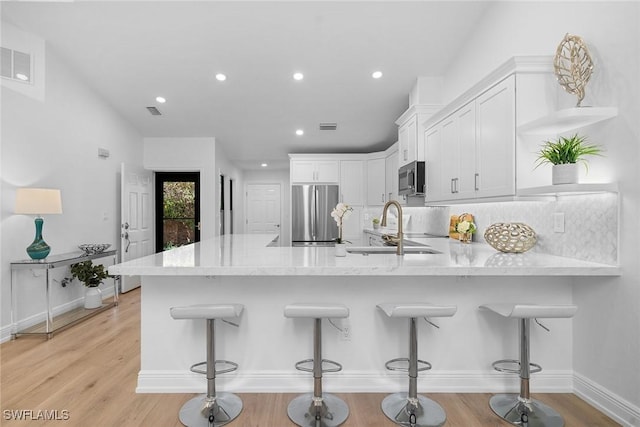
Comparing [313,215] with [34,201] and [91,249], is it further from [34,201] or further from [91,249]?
[34,201]

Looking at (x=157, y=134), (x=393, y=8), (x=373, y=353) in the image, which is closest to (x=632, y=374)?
(x=373, y=353)

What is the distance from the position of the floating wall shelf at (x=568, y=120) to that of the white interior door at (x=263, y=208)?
7715mm

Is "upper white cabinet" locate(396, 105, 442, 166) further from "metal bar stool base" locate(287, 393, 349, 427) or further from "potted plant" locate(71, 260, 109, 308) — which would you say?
"potted plant" locate(71, 260, 109, 308)

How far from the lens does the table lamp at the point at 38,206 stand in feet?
10.8

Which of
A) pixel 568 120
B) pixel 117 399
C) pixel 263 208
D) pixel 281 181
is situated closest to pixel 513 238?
pixel 568 120

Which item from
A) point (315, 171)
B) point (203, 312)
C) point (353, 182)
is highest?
point (315, 171)

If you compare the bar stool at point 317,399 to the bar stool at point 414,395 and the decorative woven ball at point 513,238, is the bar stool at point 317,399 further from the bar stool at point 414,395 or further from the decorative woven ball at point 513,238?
the decorative woven ball at point 513,238

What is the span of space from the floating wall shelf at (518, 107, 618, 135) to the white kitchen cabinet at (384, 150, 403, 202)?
3391mm

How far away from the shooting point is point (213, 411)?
77.9 inches

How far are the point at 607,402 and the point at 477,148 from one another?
5.86 ft

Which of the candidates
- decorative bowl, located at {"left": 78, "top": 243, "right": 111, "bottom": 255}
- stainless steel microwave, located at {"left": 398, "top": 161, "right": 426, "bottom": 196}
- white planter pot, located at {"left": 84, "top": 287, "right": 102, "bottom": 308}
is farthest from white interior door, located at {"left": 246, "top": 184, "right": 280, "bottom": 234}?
stainless steel microwave, located at {"left": 398, "top": 161, "right": 426, "bottom": 196}

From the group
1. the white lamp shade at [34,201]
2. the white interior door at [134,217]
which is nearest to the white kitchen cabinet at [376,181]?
the white interior door at [134,217]

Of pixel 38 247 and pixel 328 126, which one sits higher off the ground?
pixel 328 126

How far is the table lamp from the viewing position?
10.8ft
